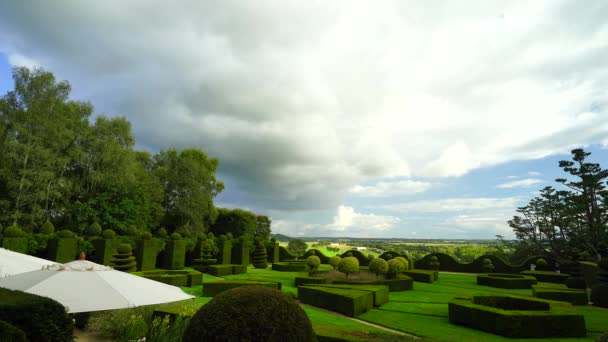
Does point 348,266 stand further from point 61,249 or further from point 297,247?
point 297,247

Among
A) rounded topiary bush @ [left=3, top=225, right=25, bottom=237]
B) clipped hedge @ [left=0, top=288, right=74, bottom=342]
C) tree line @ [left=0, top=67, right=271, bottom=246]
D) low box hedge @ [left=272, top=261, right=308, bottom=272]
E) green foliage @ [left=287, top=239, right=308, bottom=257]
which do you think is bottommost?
low box hedge @ [left=272, top=261, right=308, bottom=272]

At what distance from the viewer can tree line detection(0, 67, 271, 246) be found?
82.8 feet

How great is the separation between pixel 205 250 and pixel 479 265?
27367mm

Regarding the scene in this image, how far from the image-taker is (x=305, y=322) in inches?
185

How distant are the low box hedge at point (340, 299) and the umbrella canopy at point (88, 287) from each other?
849 centimetres

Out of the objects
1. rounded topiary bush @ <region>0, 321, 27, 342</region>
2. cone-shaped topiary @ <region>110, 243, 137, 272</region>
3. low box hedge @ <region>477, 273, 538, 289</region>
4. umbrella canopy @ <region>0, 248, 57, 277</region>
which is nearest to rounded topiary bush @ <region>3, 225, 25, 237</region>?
cone-shaped topiary @ <region>110, 243, 137, 272</region>

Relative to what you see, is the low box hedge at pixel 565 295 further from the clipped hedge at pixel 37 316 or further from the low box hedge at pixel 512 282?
the clipped hedge at pixel 37 316

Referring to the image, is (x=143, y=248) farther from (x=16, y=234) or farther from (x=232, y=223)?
(x=232, y=223)

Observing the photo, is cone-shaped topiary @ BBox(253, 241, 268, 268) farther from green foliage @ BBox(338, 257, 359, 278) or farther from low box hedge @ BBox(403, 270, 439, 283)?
low box hedge @ BBox(403, 270, 439, 283)

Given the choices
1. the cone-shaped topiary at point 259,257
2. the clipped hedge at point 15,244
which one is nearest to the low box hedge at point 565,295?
the cone-shaped topiary at point 259,257

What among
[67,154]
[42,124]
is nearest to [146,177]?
[67,154]

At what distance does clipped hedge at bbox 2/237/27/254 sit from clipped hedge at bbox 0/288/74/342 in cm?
1600

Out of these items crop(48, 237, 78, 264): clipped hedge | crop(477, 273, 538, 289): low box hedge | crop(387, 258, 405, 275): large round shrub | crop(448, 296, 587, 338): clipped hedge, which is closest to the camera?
crop(448, 296, 587, 338): clipped hedge

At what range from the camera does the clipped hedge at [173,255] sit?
Result: 27.0 meters
